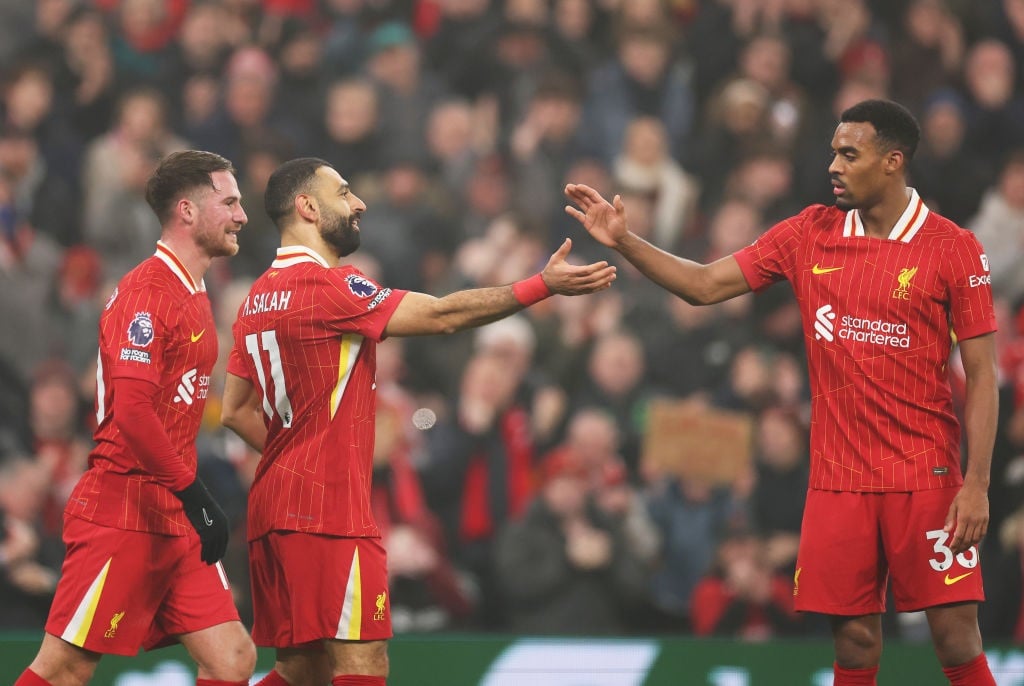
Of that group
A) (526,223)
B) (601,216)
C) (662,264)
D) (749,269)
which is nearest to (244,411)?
(601,216)

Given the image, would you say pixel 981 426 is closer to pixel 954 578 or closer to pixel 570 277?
pixel 954 578

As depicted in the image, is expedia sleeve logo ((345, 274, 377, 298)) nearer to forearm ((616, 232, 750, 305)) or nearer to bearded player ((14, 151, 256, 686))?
bearded player ((14, 151, 256, 686))

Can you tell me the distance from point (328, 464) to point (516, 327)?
11.9 feet

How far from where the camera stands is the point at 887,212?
4539 mm

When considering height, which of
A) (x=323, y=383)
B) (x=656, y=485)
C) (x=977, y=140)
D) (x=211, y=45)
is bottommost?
(x=656, y=485)

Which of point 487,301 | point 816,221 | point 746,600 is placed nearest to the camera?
point 487,301

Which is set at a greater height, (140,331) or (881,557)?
(140,331)

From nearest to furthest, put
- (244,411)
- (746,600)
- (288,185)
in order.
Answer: (288,185)
(244,411)
(746,600)

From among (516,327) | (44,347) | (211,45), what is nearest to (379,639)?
(516,327)

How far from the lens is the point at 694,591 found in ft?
24.2

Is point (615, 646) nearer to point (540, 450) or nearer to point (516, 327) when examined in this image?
point (540, 450)

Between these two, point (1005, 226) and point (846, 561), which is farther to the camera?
point (1005, 226)

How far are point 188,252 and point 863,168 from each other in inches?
91.0

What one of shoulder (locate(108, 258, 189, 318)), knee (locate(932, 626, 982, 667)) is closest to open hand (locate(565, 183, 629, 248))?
shoulder (locate(108, 258, 189, 318))
